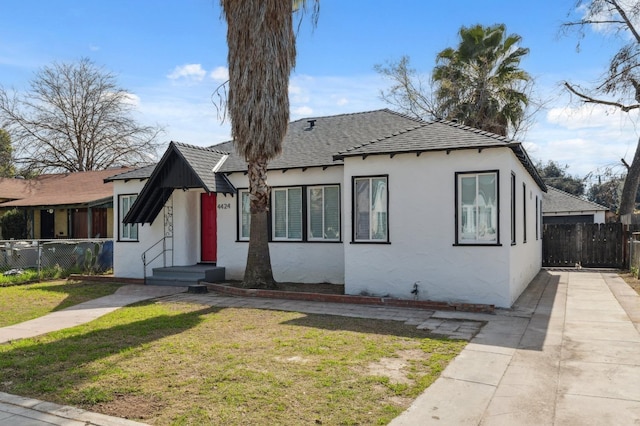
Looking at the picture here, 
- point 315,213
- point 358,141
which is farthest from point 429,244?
point 358,141

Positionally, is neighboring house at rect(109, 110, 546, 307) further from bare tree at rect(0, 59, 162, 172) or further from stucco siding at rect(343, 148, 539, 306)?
bare tree at rect(0, 59, 162, 172)

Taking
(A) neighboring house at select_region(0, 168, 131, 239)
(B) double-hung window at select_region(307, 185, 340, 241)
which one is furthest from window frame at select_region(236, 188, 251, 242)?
(A) neighboring house at select_region(0, 168, 131, 239)

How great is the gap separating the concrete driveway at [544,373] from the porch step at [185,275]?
735 cm

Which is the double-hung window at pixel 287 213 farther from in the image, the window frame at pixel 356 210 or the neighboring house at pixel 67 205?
the neighboring house at pixel 67 205

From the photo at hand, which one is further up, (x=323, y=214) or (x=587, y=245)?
(x=323, y=214)

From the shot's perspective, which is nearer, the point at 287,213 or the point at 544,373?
the point at 544,373

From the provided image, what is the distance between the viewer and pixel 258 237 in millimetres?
12461

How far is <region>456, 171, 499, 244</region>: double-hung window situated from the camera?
33.4 feet

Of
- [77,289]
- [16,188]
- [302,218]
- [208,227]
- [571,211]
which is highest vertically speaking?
[16,188]

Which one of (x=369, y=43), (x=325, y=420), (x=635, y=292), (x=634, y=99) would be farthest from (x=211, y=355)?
(x=634, y=99)

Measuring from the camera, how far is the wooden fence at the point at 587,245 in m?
18.9

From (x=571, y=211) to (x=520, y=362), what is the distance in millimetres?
23965

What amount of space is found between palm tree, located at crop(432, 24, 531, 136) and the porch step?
1484cm

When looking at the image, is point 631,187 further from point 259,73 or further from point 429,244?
point 259,73
